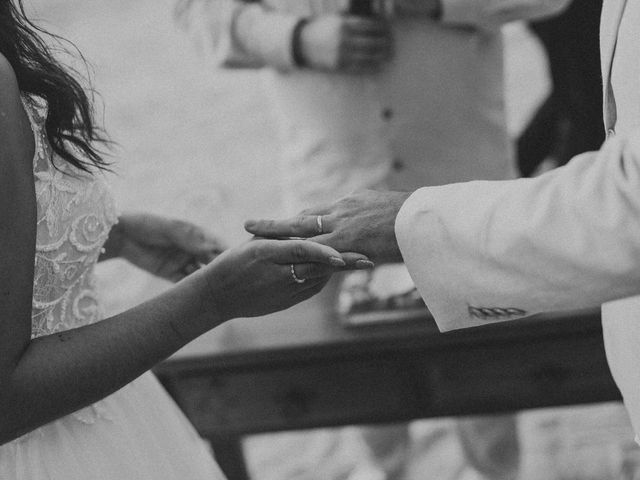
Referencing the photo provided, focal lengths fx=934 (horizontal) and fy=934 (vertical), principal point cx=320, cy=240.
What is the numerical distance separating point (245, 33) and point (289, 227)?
1426 mm

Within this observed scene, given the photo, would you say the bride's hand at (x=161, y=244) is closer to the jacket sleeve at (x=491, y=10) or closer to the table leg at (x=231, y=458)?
the table leg at (x=231, y=458)

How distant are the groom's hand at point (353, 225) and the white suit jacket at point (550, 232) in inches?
2.7

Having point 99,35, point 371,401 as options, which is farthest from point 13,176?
point 99,35

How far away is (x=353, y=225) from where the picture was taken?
139 cm

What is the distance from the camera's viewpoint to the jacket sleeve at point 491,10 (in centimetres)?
247

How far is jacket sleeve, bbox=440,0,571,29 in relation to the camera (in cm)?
247

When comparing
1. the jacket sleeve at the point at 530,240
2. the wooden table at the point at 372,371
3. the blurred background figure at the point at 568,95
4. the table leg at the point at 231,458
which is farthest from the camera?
the blurred background figure at the point at 568,95

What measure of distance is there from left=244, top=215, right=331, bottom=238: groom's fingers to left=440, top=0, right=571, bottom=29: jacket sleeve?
122 centimetres

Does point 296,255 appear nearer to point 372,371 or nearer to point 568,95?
point 372,371

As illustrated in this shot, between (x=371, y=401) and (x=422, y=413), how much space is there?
124 mm

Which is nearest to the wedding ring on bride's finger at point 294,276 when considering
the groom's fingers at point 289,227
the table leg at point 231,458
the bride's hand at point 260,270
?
the bride's hand at point 260,270

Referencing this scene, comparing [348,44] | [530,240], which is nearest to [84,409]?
[530,240]

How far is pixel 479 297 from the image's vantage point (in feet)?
3.96

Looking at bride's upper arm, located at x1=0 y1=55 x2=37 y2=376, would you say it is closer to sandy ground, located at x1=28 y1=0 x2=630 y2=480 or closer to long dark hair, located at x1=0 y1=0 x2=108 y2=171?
long dark hair, located at x1=0 y1=0 x2=108 y2=171
